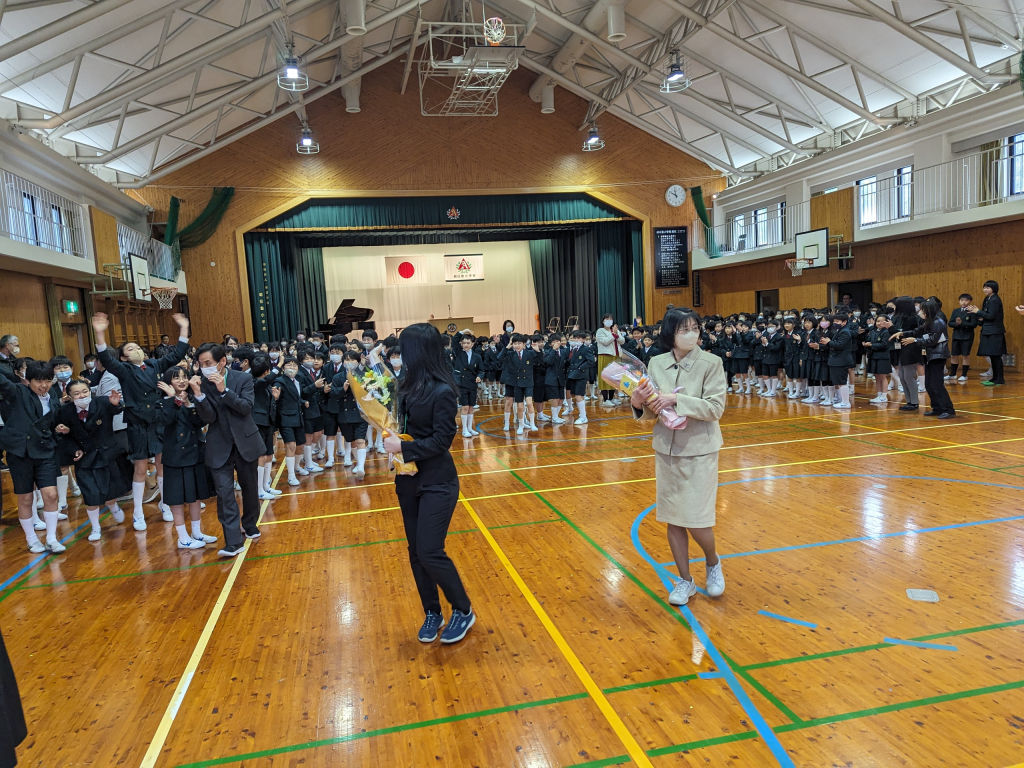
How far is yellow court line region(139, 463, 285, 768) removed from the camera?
9.70 feet

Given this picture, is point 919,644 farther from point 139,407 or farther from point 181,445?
point 139,407

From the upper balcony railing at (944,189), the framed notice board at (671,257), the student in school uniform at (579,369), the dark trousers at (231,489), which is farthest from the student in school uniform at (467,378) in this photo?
the framed notice board at (671,257)

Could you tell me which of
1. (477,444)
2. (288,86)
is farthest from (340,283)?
(477,444)

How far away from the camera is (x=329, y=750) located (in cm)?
289

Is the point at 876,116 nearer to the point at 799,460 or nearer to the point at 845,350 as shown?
the point at 845,350

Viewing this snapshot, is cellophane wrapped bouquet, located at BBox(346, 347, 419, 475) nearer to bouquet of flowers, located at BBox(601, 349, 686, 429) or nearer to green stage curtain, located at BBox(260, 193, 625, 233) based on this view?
bouquet of flowers, located at BBox(601, 349, 686, 429)

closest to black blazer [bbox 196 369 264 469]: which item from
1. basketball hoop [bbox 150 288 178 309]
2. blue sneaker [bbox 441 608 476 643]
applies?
blue sneaker [bbox 441 608 476 643]

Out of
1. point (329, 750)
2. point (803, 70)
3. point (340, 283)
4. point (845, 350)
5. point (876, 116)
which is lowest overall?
point (329, 750)

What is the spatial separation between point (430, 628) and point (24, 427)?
4501 millimetres

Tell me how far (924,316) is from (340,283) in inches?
827

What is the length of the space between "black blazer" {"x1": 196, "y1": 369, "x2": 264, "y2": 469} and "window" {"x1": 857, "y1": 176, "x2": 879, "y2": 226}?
1754 centimetres

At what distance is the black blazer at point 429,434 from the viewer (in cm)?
341

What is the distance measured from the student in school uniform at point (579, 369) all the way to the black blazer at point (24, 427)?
26.1 feet

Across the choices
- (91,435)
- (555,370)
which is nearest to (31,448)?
(91,435)
